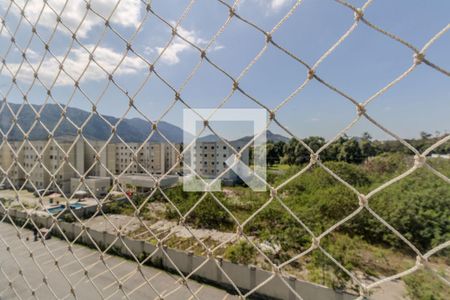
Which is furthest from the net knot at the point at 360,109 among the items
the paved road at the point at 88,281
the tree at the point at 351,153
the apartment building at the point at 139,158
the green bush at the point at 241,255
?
the tree at the point at 351,153

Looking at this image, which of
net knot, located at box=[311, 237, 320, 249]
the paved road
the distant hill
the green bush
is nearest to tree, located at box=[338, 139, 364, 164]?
the green bush

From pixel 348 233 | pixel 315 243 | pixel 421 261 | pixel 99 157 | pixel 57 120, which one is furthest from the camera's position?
pixel 348 233

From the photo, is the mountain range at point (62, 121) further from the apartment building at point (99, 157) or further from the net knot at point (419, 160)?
the net knot at point (419, 160)

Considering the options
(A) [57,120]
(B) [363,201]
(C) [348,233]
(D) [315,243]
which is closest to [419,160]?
(B) [363,201]

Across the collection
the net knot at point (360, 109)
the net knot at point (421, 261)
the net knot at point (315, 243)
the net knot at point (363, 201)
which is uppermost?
the net knot at point (360, 109)

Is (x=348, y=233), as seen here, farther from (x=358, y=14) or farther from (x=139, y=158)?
(x=358, y=14)

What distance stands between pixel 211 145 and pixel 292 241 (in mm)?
2143

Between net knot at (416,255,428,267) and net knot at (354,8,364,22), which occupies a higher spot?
net knot at (354,8,364,22)

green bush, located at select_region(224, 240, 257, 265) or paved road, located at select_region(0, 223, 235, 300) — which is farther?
green bush, located at select_region(224, 240, 257, 265)

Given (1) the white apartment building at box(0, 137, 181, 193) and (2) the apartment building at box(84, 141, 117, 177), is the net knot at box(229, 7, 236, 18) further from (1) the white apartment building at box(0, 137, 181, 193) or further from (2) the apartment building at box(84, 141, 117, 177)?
(2) the apartment building at box(84, 141, 117, 177)

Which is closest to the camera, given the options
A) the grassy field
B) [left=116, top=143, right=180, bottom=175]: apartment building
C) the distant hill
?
[left=116, top=143, right=180, bottom=175]: apartment building

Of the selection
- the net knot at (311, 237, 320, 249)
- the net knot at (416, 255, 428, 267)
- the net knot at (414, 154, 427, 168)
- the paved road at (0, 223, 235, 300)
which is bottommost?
the paved road at (0, 223, 235, 300)

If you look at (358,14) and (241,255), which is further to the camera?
(241,255)

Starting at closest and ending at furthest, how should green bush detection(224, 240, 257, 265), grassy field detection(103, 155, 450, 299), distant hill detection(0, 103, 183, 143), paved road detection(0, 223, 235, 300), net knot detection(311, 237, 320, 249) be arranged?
net knot detection(311, 237, 320, 249), distant hill detection(0, 103, 183, 143), paved road detection(0, 223, 235, 300), grassy field detection(103, 155, 450, 299), green bush detection(224, 240, 257, 265)
